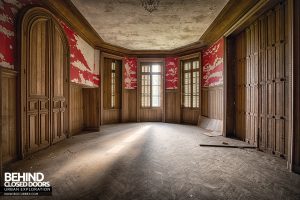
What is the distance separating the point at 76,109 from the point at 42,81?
1830mm

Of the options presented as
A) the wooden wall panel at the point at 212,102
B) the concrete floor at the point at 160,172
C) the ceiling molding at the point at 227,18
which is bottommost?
the concrete floor at the point at 160,172

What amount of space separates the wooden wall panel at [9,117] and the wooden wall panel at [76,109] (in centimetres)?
206

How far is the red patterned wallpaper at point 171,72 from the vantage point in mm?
8062

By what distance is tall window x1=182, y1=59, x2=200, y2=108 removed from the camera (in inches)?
292

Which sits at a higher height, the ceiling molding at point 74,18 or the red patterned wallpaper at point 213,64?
the ceiling molding at point 74,18

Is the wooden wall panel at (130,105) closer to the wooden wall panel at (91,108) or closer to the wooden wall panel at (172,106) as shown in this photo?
the wooden wall panel at (172,106)

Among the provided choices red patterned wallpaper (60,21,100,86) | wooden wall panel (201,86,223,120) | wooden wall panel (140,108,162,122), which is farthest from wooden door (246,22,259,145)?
red patterned wallpaper (60,21,100,86)

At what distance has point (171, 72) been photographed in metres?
8.14

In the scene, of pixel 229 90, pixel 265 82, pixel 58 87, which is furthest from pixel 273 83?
pixel 58 87

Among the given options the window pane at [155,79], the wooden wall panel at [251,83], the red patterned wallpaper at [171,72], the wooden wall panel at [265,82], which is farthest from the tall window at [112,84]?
the wooden wall panel at [251,83]

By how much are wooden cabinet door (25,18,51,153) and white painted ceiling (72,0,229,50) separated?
118 centimetres

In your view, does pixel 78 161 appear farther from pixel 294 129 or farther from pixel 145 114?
pixel 145 114

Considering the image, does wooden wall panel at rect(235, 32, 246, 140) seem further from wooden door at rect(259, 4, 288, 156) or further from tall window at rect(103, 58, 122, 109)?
tall window at rect(103, 58, 122, 109)

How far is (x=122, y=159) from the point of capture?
121 inches
